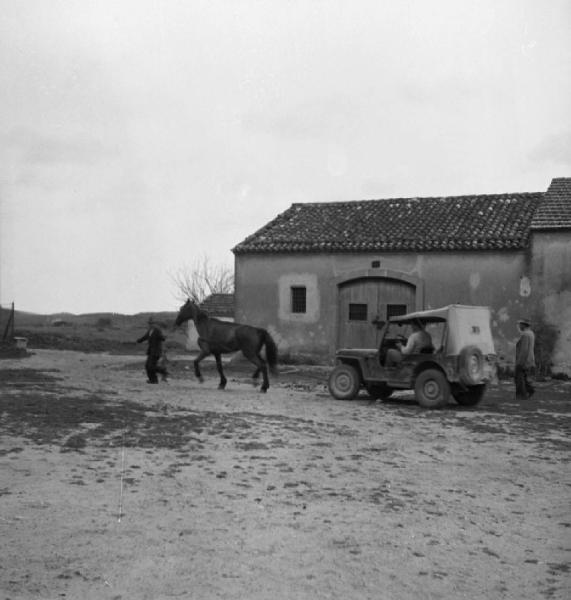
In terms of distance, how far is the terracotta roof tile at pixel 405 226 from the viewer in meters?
21.1

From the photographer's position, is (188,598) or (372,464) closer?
(188,598)

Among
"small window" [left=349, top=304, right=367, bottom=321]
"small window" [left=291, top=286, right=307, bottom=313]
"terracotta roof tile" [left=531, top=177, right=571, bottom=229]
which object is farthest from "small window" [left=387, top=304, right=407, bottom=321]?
"terracotta roof tile" [left=531, top=177, right=571, bottom=229]

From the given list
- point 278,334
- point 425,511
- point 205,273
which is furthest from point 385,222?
point 205,273

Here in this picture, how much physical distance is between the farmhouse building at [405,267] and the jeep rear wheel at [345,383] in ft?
26.4

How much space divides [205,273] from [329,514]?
179ft

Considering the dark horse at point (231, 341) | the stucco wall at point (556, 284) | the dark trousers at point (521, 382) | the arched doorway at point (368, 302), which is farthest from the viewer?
the arched doorway at point (368, 302)

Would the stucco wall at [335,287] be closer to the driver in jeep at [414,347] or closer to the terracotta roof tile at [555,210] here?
the terracotta roof tile at [555,210]

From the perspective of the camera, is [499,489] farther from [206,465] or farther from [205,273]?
[205,273]

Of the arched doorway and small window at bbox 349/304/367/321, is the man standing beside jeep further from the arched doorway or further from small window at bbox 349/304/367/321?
small window at bbox 349/304/367/321

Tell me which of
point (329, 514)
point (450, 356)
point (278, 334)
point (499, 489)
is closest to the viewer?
point (329, 514)

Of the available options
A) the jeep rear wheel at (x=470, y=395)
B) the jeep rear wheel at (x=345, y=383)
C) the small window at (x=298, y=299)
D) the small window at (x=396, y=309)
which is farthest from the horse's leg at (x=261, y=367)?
the small window at (x=298, y=299)

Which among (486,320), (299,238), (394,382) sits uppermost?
(299,238)

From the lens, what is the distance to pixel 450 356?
12445 millimetres

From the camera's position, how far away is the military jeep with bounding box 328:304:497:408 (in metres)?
12.4
